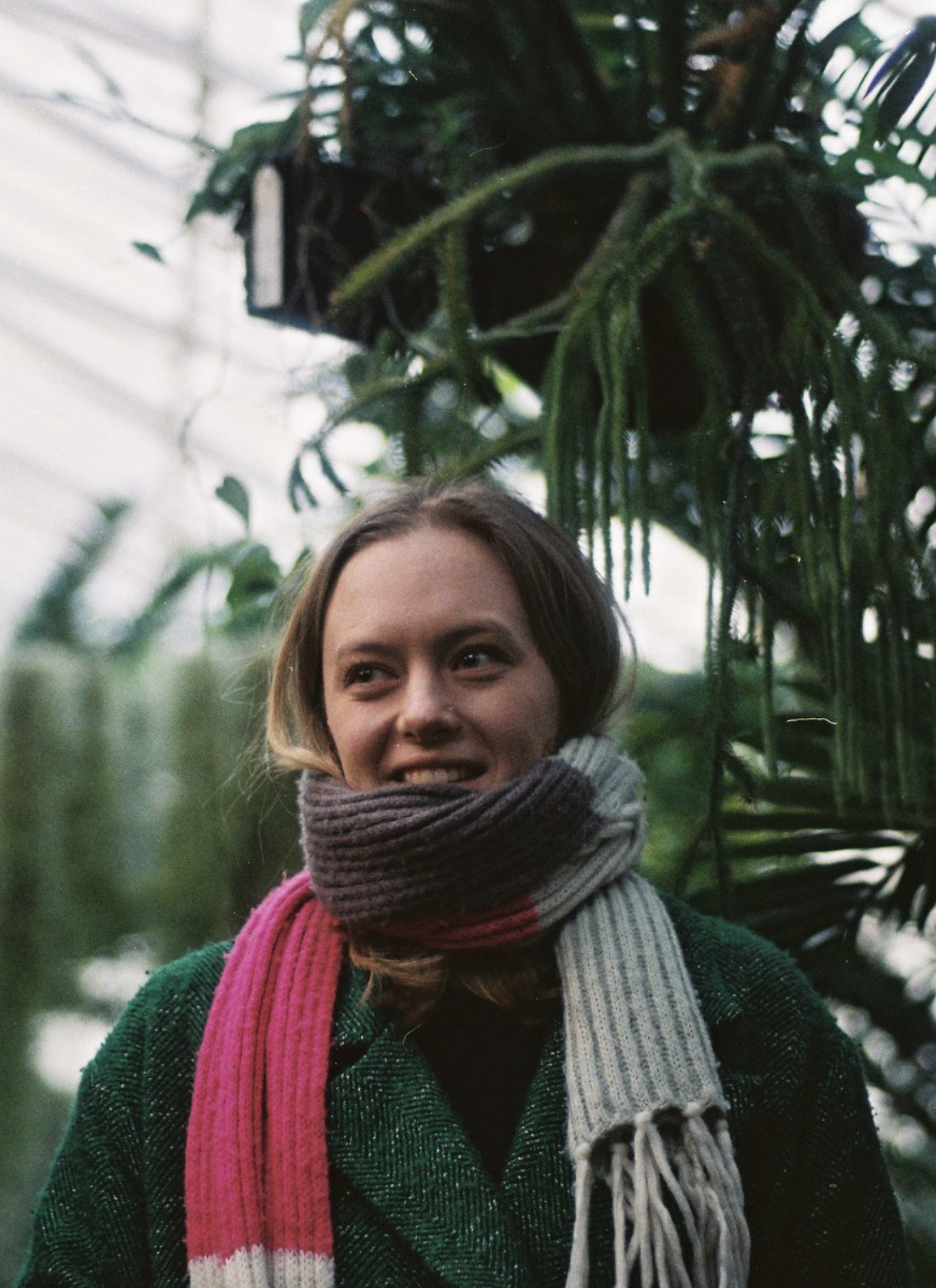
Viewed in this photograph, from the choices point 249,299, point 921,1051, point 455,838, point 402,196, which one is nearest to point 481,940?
point 455,838

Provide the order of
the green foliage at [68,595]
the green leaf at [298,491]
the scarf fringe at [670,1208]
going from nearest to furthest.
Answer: the scarf fringe at [670,1208] → the green leaf at [298,491] → the green foliage at [68,595]

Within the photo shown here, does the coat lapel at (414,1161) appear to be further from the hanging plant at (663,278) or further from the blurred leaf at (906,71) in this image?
the blurred leaf at (906,71)

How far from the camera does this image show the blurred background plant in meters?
1.29

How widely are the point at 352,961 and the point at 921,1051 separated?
1.13 metres

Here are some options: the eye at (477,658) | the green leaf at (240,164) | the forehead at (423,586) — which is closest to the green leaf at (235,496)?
the green leaf at (240,164)

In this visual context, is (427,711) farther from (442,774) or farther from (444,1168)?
(444,1168)

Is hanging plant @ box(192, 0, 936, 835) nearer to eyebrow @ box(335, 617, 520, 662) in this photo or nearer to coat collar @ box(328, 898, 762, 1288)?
eyebrow @ box(335, 617, 520, 662)

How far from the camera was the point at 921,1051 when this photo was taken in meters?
1.86

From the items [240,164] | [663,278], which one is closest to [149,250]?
[240,164]

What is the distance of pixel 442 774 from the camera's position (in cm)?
95

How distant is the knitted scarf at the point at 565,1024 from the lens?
2.86 feet

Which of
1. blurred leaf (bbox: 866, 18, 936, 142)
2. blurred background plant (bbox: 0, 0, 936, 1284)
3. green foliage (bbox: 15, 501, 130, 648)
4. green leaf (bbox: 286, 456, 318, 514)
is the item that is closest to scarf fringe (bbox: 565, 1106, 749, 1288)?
blurred background plant (bbox: 0, 0, 936, 1284)

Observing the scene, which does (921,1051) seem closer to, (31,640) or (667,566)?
(667,566)

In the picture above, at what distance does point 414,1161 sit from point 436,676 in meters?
0.31
